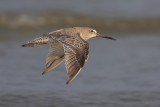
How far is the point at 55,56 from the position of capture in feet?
19.6

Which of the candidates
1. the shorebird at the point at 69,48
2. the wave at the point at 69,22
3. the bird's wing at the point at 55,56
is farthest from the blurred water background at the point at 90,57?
the shorebird at the point at 69,48

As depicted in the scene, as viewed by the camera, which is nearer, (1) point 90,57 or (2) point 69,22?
(1) point 90,57

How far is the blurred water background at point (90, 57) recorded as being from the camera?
6.25m

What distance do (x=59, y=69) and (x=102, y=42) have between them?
6.34 ft

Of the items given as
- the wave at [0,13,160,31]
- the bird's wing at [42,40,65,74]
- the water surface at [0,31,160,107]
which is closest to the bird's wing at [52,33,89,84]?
the bird's wing at [42,40,65,74]

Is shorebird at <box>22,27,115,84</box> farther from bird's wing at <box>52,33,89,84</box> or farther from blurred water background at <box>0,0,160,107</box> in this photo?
blurred water background at <box>0,0,160,107</box>

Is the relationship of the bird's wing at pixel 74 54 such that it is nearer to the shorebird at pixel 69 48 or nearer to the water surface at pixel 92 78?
the shorebird at pixel 69 48

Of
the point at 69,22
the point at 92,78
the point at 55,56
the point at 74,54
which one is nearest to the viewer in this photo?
the point at 74,54

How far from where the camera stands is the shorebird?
5.00 m

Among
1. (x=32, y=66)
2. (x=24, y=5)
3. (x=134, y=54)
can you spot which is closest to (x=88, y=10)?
(x=24, y=5)

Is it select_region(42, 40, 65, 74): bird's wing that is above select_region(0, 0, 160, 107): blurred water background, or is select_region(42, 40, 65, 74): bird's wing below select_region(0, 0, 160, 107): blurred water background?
above

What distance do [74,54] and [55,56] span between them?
0.83 metres

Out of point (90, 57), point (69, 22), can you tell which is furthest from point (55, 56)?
point (69, 22)

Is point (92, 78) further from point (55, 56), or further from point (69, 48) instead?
point (69, 48)
